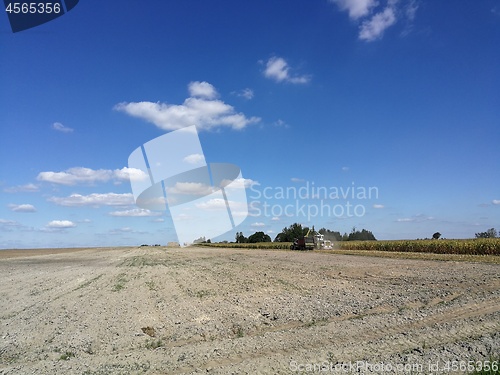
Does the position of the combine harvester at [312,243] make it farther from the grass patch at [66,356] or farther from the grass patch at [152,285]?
the grass patch at [66,356]

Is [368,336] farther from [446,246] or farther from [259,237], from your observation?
[259,237]

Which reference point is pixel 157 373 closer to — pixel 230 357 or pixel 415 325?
pixel 230 357

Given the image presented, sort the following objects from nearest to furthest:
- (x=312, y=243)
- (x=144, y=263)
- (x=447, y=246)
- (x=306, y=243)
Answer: (x=144, y=263) < (x=447, y=246) < (x=312, y=243) < (x=306, y=243)

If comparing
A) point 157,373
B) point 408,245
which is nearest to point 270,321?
point 157,373

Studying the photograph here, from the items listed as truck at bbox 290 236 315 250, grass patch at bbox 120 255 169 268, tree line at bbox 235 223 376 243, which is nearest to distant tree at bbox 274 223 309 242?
tree line at bbox 235 223 376 243

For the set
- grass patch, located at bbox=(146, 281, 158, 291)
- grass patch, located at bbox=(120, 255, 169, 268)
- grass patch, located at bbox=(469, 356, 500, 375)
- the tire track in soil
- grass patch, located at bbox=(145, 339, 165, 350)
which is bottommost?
grass patch, located at bbox=(120, 255, 169, 268)

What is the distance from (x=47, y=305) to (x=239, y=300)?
6.56 meters

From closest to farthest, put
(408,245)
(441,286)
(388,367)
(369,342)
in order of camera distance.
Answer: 1. (388,367)
2. (369,342)
3. (441,286)
4. (408,245)

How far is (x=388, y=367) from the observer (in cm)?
539

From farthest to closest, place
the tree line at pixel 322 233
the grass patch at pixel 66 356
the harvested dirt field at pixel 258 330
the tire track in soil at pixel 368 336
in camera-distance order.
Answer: the tree line at pixel 322 233 → the grass patch at pixel 66 356 → the tire track in soil at pixel 368 336 → the harvested dirt field at pixel 258 330

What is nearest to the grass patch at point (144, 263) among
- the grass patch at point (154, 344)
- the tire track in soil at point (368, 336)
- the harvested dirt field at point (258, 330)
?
the harvested dirt field at point (258, 330)

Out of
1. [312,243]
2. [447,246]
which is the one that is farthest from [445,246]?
[312,243]

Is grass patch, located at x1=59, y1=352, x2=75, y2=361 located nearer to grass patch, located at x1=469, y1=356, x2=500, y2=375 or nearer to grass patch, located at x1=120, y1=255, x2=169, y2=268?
grass patch, located at x1=469, y1=356, x2=500, y2=375

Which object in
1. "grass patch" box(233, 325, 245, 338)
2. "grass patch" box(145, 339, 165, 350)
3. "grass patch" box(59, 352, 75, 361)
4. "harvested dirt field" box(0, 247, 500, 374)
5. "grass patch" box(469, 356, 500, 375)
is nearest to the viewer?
"grass patch" box(469, 356, 500, 375)
